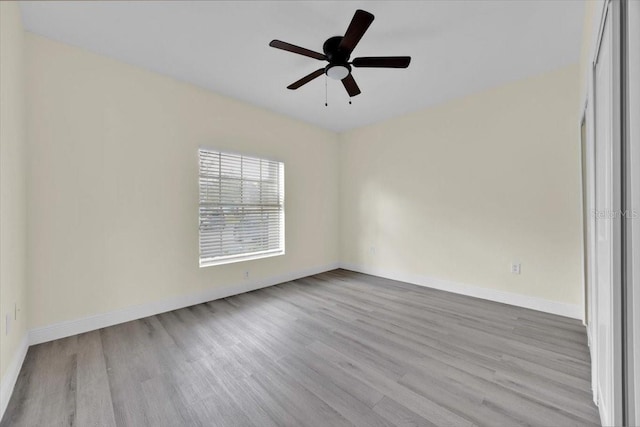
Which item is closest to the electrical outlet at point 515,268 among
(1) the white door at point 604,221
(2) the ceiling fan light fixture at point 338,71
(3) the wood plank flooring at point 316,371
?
(3) the wood plank flooring at point 316,371

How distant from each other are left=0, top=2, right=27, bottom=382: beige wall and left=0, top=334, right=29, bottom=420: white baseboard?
0.04 m

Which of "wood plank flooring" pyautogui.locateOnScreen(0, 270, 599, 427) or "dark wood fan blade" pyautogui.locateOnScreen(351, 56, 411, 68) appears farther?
"dark wood fan blade" pyautogui.locateOnScreen(351, 56, 411, 68)

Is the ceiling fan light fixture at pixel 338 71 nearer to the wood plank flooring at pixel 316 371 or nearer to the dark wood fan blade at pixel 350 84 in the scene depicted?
the dark wood fan blade at pixel 350 84

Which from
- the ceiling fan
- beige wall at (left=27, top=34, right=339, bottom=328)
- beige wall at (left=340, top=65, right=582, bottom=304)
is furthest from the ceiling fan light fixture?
beige wall at (left=340, top=65, right=582, bottom=304)

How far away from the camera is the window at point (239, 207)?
3318 millimetres

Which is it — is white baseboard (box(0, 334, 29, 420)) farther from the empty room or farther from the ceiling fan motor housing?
the ceiling fan motor housing

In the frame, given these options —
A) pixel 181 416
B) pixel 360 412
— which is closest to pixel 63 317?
pixel 181 416

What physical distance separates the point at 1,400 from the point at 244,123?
3293 mm

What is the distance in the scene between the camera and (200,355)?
6.77 ft

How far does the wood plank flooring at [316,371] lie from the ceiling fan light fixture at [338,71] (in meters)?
2.38

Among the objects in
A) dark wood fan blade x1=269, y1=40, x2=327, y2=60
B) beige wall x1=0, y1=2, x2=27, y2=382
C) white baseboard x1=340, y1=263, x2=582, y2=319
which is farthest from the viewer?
white baseboard x1=340, y1=263, x2=582, y2=319

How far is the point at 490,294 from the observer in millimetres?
3262

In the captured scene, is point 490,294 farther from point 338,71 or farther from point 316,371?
point 338,71

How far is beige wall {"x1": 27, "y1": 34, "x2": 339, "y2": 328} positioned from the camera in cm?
226
